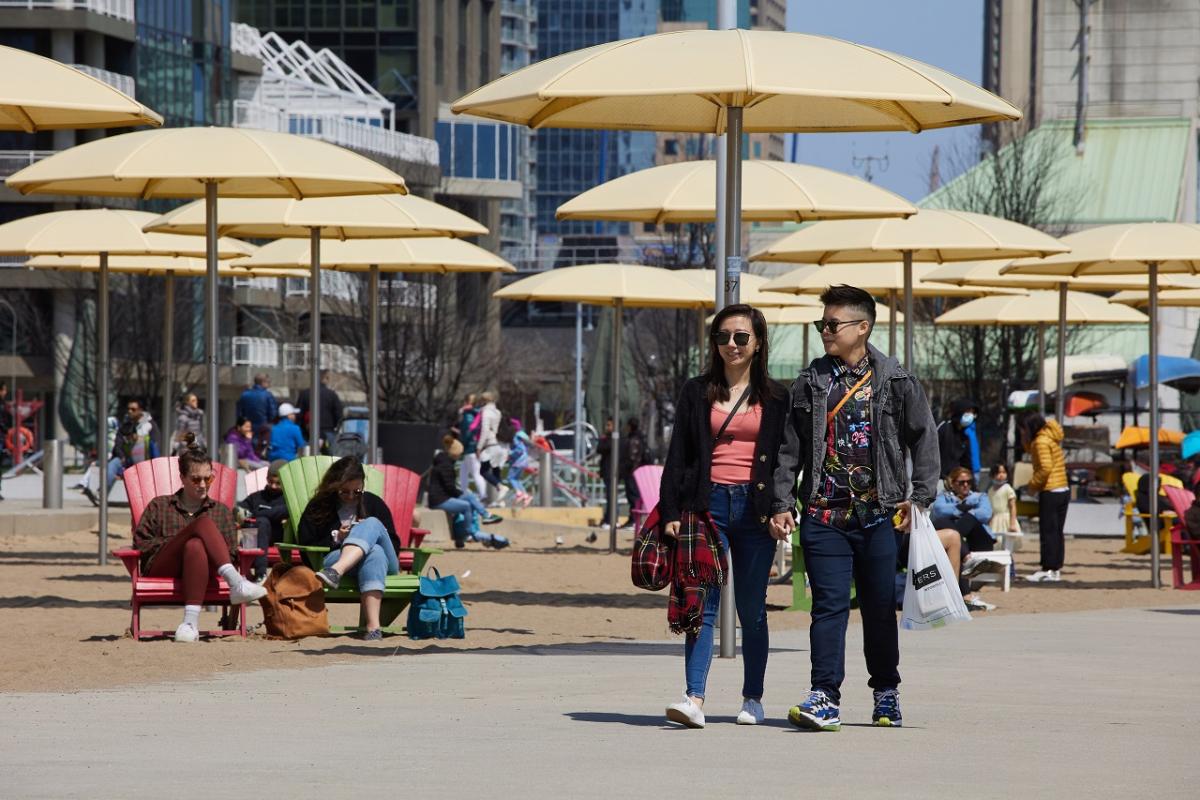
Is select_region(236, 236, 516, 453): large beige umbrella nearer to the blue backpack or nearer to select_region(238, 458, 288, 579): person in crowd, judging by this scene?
select_region(238, 458, 288, 579): person in crowd

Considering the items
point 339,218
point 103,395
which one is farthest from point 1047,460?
point 103,395

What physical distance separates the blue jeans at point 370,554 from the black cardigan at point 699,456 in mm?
4162

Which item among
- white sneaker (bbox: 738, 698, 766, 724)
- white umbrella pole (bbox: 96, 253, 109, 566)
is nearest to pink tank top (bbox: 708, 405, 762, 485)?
white sneaker (bbox: 738, 698, 766, 724)

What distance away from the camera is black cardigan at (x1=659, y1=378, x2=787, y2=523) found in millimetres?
8375

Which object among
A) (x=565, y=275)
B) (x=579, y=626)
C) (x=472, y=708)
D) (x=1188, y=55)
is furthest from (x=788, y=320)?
(x=1188, y=55)

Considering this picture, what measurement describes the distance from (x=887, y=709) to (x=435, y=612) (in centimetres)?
441

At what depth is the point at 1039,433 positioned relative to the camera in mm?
18281

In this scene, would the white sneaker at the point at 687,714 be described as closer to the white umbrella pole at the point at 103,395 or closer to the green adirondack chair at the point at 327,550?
the green adirondack chair at the point at 327,550

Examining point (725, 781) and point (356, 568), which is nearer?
point (725, 781)

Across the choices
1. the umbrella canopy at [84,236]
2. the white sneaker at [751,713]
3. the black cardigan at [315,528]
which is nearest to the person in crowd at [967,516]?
the black cardigan at [315,528]

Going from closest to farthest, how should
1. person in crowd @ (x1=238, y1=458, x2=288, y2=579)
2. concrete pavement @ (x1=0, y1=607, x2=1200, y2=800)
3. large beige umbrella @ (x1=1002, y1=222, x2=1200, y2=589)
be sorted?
concrete pavement @ (x1=0, y1=607, x2=1200, y2=800) < person in crowd @ (x1=238, y1=458, x2=288, y2=579) < large beige umbrella @ (x1=1002, y1=222, x2=1200, y2=589)

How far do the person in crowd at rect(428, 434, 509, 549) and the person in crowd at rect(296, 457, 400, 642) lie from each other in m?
9.66

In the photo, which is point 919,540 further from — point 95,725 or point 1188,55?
point 1188,55

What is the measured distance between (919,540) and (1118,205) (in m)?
66.3
